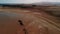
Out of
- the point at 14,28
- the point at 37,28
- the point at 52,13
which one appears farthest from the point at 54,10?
the point at 14,28

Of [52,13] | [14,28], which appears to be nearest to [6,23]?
[14,28]

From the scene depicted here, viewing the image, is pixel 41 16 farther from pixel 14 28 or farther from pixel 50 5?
pixel 14 28

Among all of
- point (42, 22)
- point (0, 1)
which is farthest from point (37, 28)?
point (0, 1)

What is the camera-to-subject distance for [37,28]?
702mm

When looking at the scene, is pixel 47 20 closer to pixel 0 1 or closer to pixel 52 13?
pixel 52 13

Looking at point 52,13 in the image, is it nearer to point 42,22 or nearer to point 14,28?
point 42,22

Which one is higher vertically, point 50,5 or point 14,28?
point 50,5

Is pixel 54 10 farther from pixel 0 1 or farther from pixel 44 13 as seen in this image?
pixel 0 1

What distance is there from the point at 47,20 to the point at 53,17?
42 mm

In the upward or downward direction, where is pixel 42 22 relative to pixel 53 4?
downward

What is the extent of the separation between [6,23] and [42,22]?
0.79ft

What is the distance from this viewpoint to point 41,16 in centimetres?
70

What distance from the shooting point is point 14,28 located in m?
0.72

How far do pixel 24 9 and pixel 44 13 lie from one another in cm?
13
